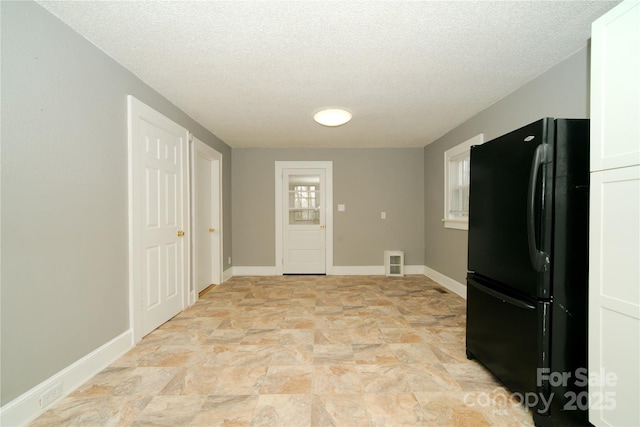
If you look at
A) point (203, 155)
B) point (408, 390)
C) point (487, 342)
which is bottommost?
point (408, 390)

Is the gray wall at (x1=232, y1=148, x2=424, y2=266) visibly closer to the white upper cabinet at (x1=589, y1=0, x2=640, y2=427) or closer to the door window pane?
the door window pane

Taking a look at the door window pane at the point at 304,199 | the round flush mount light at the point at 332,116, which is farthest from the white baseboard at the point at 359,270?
the round flush mount light at the point at 332,116

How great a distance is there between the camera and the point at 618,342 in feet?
4.19

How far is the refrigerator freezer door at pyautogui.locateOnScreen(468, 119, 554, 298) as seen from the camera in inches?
59.1

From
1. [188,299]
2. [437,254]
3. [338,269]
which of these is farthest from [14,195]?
[437,254]

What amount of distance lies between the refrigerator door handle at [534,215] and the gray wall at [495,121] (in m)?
1.02

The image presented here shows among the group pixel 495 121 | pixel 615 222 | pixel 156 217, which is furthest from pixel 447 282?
pixel 156 217

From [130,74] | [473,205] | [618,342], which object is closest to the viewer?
[618,342]

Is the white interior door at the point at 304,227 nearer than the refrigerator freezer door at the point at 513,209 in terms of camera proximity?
No

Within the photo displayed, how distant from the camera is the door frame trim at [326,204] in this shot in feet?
17.3

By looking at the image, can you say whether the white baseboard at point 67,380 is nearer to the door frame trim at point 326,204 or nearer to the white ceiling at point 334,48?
the white ceiling at point 334,48

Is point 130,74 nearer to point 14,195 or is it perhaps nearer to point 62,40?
point 62,40

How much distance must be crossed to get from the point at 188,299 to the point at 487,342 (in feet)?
10.4

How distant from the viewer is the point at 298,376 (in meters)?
1.99
